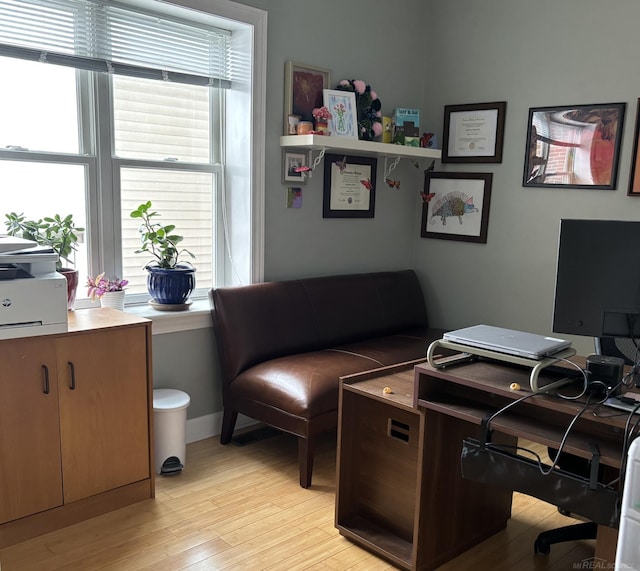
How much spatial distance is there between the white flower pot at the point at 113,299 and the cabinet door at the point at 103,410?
42cm

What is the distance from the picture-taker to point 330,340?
354cm

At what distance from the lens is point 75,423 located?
2436mm

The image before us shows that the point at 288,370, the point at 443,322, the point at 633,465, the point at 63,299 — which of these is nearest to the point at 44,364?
the point at 63,299

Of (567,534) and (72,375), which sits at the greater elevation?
(72,375)

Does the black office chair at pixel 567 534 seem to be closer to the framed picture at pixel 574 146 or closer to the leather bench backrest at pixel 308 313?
the leather bench backrest at pixel 308 313

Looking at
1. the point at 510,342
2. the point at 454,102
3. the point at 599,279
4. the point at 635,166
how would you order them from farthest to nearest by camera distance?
the point at 454,102
the point at 635,166
the point at 510,342
the point at 599,279

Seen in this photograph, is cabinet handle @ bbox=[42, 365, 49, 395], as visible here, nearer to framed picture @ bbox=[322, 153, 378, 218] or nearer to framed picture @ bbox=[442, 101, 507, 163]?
framed picture @ bbox=[322, 153, 378, 218]

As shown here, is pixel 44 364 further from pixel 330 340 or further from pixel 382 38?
pixel 382 38

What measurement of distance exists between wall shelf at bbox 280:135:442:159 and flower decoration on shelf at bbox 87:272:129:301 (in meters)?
1.21

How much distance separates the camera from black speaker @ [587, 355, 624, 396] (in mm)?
1740

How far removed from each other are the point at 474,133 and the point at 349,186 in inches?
34.6

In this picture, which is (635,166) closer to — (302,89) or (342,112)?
(342,112)

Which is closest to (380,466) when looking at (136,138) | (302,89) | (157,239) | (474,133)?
(157,239)

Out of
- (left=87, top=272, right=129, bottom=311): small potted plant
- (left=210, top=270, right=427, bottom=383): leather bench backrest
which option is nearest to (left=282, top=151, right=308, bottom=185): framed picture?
(left=210, top=270, right=427, bottom=383): leather bench backrest
